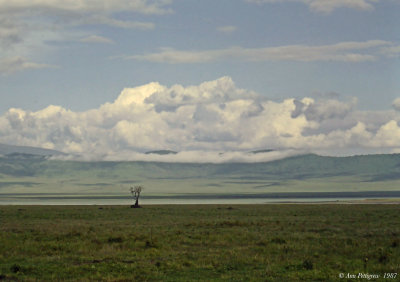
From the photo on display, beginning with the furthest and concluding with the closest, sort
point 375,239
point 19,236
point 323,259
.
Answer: point 19,236 → point 375,239 → point 323,259

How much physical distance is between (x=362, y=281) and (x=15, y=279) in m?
13.3

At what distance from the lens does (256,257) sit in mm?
28453

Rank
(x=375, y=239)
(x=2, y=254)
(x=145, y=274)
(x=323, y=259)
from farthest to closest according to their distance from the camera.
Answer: (x=375, y=239) < (x=2, y=254) < (x=323, y=259) < (x=145, y=274)

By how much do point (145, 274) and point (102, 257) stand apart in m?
5.11

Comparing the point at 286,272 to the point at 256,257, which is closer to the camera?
the point at 286,272

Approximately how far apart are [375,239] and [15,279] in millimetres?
21495

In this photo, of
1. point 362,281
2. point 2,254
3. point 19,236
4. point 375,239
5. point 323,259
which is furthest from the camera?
point 19,236

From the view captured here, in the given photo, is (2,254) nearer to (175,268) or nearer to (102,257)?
(102,257)

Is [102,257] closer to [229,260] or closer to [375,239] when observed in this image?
[229,260]

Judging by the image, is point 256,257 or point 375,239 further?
point 375,239

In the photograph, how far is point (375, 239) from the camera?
117 ft

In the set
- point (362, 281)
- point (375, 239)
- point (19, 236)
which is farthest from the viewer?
point (19, 236)

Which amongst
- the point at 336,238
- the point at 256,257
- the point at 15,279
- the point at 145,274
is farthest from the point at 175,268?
the point at 336,238

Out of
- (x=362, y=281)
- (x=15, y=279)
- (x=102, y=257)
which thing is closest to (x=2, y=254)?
(x=102, y=257)
